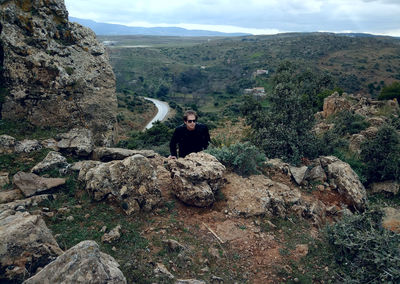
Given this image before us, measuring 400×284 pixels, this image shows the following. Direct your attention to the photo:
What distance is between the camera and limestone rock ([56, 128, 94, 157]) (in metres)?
7.11

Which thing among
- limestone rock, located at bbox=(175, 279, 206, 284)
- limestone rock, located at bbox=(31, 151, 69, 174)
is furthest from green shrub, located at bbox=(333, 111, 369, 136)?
limestone rock, located at bbox=(31, 151, 69, 174)

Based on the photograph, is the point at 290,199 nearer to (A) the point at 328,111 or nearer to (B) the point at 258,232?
(B) the point at 258,232

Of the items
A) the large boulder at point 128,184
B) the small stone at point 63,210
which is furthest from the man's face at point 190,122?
the small stone at point 63,210

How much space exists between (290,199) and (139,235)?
3594 millimetres

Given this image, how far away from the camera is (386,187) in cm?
858

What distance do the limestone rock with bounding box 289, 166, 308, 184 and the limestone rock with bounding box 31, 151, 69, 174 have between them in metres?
5.82

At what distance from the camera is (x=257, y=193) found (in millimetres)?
6246

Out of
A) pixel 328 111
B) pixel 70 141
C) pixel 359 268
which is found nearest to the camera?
pixel 359 268

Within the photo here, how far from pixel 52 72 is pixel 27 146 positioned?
249 cm

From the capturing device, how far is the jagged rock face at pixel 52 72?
24.6 feet

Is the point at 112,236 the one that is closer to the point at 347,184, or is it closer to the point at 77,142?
the point at 77,142

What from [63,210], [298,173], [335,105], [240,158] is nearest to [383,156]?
[298,173]

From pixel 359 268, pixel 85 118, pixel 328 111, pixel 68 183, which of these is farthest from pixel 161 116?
pixel 359 268

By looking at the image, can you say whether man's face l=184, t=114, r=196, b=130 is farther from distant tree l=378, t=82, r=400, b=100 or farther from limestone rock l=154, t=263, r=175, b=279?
distant tree l=378, t=82, r=400, b=100
